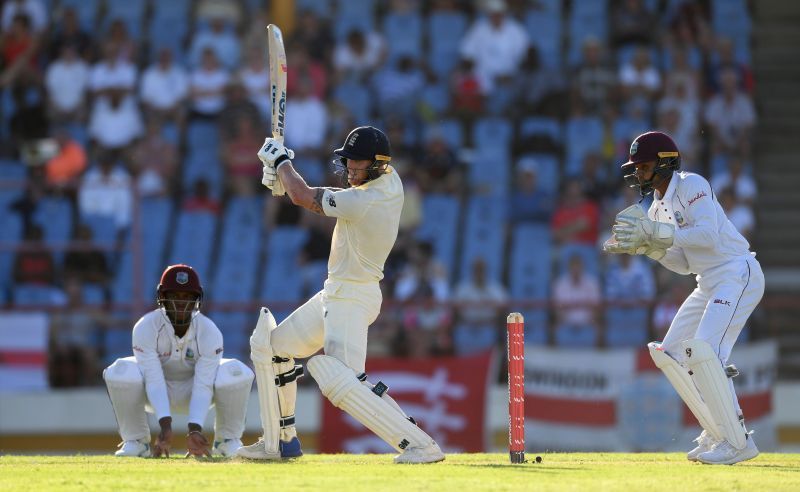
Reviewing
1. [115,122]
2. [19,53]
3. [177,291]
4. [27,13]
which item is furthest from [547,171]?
[177,291]

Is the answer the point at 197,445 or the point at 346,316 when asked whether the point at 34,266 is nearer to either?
the point at 197,445

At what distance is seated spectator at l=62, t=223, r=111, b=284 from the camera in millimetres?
17406

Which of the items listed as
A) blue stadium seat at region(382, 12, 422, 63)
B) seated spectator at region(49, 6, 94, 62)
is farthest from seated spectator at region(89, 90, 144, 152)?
blue stadium seat at region(382, 12, 422, 63)

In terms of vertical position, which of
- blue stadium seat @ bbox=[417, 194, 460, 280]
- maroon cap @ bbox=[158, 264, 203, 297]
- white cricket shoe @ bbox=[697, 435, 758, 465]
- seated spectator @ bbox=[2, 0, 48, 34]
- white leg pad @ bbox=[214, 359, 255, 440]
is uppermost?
seated spectator @ bbox=[2, 0, 48, 34]

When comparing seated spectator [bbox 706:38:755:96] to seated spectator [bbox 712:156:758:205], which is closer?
seated spectator [bbox 712:156:758:205]

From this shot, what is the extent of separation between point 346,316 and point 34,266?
334 inches

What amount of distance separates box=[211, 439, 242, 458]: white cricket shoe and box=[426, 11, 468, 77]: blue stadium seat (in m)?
9.59

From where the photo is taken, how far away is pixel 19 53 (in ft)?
68.6

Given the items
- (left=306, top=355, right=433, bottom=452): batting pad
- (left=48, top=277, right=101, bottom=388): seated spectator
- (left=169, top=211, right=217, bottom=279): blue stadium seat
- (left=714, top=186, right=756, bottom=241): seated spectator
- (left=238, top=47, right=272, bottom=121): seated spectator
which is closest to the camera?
(left=306, top=355, right=433, bottom=452): batting pad

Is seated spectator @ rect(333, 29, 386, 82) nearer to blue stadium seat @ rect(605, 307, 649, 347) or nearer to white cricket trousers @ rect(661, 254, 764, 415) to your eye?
blue stadium seat @ rect(605, 307, 649, 347)

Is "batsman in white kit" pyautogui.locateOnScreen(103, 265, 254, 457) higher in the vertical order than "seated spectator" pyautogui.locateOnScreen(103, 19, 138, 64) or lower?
lower

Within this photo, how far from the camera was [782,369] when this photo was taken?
1716cm

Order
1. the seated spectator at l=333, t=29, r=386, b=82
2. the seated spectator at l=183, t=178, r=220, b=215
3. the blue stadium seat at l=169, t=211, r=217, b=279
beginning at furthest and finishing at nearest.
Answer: the seated spectator at l=333, t=29, r=386, b=82
the seated spectator at l=183, t=178, r=220, b=215
the blue stadium seat at l=169, t=211, r=217, b=279

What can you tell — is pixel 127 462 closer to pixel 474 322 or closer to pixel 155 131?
pixel 474 322
